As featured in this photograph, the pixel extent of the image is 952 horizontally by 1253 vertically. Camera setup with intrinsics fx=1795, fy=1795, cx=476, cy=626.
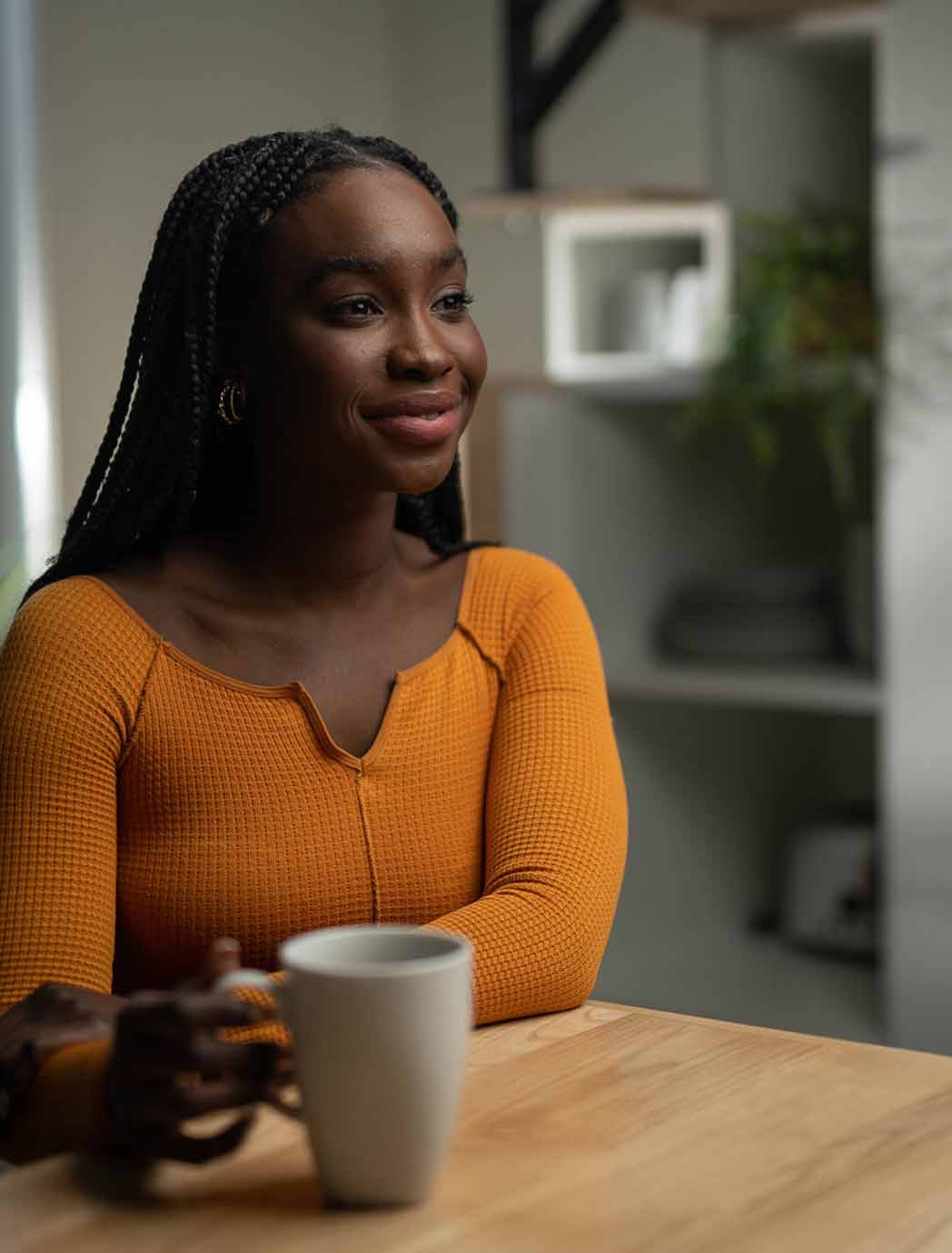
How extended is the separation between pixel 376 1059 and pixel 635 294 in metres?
2.59

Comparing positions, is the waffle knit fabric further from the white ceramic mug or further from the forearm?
the white ceramic mug

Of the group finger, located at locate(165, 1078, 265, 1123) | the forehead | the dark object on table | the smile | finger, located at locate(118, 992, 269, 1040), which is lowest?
the dark object on table

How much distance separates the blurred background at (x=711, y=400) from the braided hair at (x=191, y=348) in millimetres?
1414

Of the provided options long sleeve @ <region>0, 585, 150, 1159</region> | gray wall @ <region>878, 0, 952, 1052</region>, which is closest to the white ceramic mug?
long sleeve @ <region>0, 585, 150, 1159</region>

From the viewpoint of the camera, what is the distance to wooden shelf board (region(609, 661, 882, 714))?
2559mm

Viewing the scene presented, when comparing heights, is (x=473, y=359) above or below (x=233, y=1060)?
above

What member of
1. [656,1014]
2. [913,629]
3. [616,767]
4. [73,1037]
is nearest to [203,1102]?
[73,1037]

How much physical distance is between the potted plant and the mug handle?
6.35 feet

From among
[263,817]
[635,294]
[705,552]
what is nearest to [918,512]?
[705,552]

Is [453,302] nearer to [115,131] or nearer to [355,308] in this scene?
[355,308]

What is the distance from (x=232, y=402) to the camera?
117 centimetres

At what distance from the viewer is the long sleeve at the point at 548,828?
3.42 feet

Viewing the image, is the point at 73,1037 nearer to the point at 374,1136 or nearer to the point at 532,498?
the point at 374,1136

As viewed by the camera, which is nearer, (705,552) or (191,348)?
(191,348)
